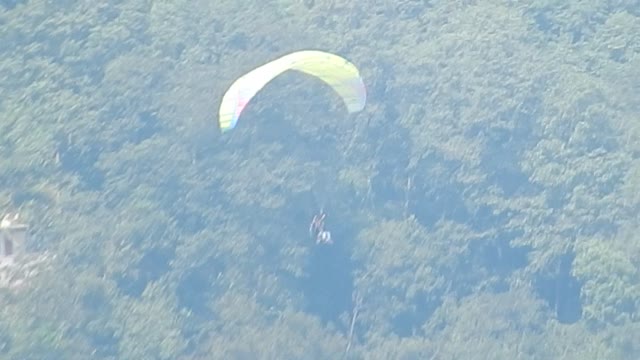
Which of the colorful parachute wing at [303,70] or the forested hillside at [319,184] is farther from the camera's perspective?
the forested hillside at [319,184]

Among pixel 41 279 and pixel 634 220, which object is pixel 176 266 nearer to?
pixel 41 279

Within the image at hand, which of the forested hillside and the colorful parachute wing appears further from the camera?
the forested hillside

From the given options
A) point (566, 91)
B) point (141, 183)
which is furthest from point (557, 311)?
point (141, 183)

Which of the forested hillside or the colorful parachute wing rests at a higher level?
the colorful parachute wing

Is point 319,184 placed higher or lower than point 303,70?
lower
